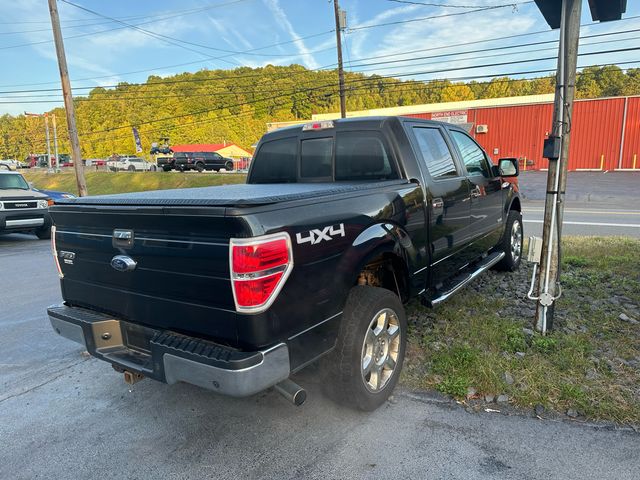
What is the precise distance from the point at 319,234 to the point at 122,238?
112cm

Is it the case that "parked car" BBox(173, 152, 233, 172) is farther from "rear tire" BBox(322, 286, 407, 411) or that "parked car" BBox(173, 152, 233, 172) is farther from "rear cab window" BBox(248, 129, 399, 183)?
"rear tire" BBox(322, 286, 407, 411)

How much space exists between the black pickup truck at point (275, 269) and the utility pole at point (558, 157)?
2.49 feet

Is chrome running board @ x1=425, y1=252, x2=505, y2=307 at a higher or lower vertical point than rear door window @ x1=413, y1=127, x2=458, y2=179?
lower

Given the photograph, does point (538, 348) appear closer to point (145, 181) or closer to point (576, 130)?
point (145, 181)

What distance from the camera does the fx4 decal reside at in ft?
7.55

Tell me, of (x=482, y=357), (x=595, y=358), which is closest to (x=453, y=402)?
(x=482, y=357)

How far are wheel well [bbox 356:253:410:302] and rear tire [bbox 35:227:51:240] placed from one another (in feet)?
34.5

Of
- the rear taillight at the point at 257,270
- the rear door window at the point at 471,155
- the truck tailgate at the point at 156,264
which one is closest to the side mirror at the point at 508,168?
the rear door window at the point at 471,155

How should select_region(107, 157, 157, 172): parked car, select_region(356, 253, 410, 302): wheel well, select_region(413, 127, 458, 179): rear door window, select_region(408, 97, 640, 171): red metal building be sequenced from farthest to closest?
select_region(107, 157, 157, 172): parked car
select_region(408, 97, 640, 171): red metal building
select_region(413, 127, 458, 179): rear door window
select_region(356, 253, 410, 302): wheel well

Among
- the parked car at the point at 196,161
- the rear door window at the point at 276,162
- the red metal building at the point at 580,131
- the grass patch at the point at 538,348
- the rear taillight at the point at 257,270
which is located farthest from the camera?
the parked car at the point at 196,161

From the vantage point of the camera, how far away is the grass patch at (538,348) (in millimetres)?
3020

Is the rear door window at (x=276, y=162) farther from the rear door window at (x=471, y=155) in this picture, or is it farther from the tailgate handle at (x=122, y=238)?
the tailgate handle at (x=122, y=238)

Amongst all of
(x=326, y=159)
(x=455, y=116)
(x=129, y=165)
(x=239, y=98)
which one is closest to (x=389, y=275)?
(x=326, y=159)

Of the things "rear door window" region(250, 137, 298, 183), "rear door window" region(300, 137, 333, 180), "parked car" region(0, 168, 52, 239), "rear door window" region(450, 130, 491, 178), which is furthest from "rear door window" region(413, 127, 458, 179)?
"parked car" region(0, 168, 52, 239)
